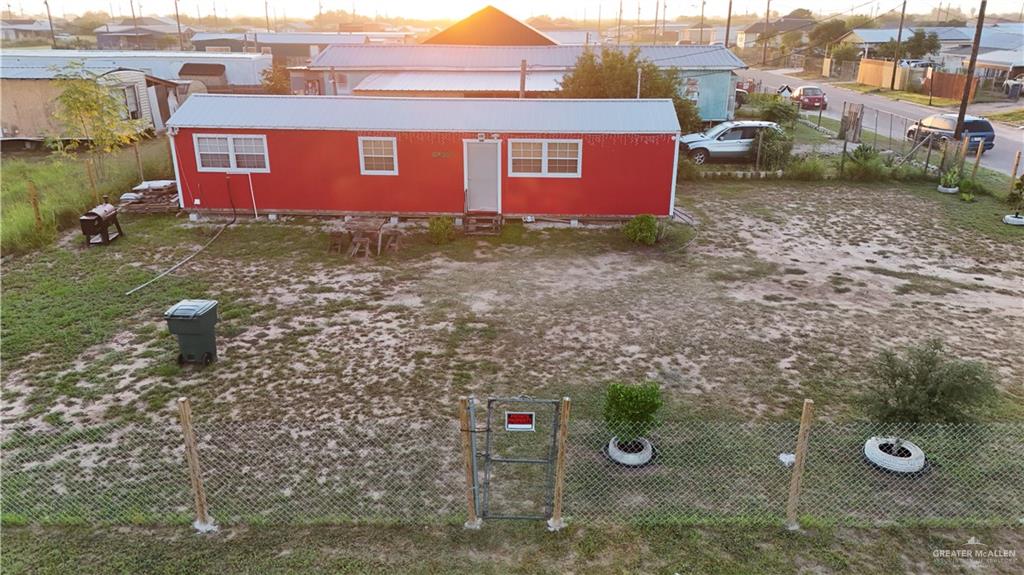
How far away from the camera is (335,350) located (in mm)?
11312

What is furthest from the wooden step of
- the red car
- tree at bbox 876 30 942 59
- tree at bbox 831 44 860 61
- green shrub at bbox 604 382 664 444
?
tree at bbox 831 44 860 61

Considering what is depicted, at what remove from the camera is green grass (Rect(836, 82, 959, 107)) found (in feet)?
140

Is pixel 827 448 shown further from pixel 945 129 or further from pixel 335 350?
pixel 945 129

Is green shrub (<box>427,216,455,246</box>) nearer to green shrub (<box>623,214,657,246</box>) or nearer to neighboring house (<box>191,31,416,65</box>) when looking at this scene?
green shrub (<box>623,214,657,246</box>)

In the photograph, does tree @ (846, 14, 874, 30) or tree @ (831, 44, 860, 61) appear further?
tree @ (846, 14, 874, 30)

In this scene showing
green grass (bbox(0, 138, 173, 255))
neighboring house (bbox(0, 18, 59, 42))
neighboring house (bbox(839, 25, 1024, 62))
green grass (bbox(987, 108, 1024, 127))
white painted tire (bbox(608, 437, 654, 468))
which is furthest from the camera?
neighboring house (bbox(0, 18, 59, 42))

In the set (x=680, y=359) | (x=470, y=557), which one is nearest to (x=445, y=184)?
(x=680, y=359)

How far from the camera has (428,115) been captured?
1852cm

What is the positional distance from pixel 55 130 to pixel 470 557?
102ft

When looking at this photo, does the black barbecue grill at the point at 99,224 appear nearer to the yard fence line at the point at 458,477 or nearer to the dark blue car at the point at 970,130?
the yard fence line at the point at 458,477

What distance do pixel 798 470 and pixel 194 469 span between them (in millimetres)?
6491

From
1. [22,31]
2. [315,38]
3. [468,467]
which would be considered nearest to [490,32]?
[315,38]

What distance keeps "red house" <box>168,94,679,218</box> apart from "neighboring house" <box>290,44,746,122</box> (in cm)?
1247

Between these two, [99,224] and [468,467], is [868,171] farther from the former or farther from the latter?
[99,224]
